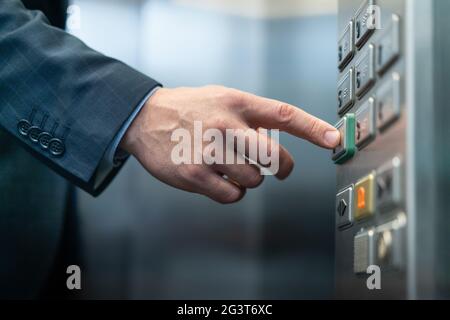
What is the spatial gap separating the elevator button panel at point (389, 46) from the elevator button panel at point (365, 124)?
0.05 meters

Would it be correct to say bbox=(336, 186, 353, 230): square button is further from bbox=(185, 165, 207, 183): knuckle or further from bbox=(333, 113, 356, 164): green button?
bbox=(185, 165, 207, 183): knuckle

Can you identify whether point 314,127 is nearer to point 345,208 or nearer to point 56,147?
point 345,208

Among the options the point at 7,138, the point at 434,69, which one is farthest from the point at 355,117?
the point at 7,138

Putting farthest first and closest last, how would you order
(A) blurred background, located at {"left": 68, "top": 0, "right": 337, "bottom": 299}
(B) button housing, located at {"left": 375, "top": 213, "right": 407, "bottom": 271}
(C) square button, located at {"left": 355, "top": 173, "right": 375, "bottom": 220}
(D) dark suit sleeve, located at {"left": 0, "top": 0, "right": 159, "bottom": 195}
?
(A) blurred background, located at {"left": 68, "top": 0, "right": 337, "bottom": 299} → (D) dark suit sleeve, located at {"left": 0, "top": 0, "right": 159, "bottom": 195} → (C) square button, located at {"left": 355, "top": 173, "right": 375, "bottom": 220} → (B) button housing, located at {"left": 375, "top": 213, "right": 407, "bottom": 271}

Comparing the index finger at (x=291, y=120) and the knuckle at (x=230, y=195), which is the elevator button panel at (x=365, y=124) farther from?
the knuckle at (x=230, y=195)

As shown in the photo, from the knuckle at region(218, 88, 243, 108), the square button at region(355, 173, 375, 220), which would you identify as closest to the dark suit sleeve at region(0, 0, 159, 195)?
the knuckle at region(218, 88, 243, 108)

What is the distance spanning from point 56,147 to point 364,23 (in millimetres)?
502

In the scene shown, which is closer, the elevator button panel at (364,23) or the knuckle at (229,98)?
the elevator button panel at (364,23)

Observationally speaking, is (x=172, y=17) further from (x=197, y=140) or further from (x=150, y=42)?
(x=197, y=140)

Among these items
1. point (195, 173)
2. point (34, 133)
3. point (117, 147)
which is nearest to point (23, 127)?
point (34, 133)

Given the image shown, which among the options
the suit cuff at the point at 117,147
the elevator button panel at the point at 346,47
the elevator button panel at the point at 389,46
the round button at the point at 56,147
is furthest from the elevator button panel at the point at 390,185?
the round button at the point at 56,147

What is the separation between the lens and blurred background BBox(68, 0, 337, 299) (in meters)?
1.37

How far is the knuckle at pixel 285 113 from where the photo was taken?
0.88 m
